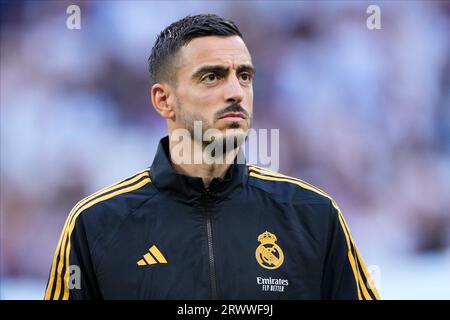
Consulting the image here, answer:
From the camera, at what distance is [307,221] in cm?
222

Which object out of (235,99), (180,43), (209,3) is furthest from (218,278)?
(209,3)

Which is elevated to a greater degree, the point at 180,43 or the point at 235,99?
the point at 180,43

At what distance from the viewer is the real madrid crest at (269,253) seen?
2143 mm

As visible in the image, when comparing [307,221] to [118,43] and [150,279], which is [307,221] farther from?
[118,43]

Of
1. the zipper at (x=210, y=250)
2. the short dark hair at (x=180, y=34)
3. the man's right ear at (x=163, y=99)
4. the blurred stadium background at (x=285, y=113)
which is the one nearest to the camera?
the zipper at (x=210, y=250)

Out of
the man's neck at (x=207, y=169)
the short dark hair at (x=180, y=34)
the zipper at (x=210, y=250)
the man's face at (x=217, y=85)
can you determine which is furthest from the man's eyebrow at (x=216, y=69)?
the zipper at (x=210, y=250)

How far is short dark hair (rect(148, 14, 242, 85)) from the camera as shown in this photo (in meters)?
2.33

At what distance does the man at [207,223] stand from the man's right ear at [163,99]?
22 mm

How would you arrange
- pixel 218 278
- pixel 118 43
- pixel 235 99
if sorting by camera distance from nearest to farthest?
pixel 218 278
pixel 235 99
pixel 118 43

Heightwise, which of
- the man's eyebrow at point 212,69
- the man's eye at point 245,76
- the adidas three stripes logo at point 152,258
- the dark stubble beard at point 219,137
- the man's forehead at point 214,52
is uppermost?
the man's forehead at point 214,52

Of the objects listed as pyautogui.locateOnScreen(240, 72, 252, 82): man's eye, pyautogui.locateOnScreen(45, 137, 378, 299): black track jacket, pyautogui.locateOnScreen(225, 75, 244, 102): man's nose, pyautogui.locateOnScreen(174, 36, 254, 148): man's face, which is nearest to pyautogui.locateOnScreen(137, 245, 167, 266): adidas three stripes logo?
pyautogui.locateOnScreen(45, 137, 378, 299): black track jacket

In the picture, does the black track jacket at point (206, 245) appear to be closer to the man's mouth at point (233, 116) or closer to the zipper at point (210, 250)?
the zipper at point (210, 250)

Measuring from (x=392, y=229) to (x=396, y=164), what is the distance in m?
0.40

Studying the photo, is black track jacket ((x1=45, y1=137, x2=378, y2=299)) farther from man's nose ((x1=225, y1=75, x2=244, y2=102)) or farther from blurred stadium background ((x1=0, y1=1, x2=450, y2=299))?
blurred stadium background ((x1=0, y1=1, x2=450, y2=299))
